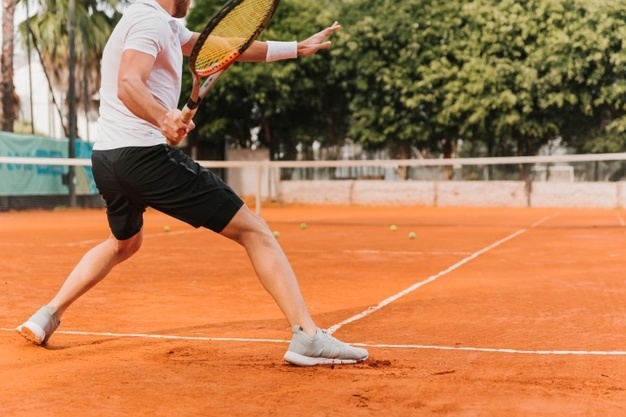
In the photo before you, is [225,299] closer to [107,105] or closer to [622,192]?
[107,105]

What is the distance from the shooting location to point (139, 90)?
375 cm

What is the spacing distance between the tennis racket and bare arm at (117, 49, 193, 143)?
0.87 ft

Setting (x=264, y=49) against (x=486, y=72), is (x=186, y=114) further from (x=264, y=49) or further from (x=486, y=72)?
(x=486, y=72)

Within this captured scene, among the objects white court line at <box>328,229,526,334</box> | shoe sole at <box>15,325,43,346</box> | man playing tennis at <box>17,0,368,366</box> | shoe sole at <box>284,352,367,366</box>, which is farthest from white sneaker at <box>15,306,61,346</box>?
white court line at <box>328,229,526,334</box>

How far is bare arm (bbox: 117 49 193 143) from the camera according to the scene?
3.72 metres

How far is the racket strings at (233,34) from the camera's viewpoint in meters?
4.14

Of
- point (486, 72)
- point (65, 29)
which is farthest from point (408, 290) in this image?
point (65, 29)

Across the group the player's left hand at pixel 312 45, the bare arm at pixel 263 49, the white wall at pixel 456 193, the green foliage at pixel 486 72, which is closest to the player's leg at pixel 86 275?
the bare arm at pixel 263 49

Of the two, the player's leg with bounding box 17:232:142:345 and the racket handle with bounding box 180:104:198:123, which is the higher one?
the racket handle with bounding box 180:104:198:123

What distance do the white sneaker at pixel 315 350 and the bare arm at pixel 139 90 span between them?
Result: 1039 mm

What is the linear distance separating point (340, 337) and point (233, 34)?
172cm

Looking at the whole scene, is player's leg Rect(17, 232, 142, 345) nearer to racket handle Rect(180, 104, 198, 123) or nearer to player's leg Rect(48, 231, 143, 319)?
player's leg Rect(48, 231, 143, 319)

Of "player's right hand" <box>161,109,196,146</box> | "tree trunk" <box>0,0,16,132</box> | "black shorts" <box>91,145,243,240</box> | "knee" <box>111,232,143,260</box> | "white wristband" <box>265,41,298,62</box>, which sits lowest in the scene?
"knee" <box>111,232,143,260</box>

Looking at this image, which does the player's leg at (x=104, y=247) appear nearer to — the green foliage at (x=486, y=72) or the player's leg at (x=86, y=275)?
the player's leg at (x=86, y=275)
